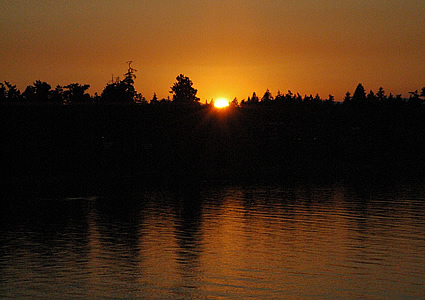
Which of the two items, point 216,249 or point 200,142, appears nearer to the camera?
point 216,249

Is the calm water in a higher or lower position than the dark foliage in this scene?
lower

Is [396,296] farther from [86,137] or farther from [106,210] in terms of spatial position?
[86,137]

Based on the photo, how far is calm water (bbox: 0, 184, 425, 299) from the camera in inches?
1070

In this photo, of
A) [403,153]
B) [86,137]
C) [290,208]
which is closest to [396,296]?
A: [290,208]

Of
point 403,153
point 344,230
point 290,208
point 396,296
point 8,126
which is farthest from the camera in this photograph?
point 403,153

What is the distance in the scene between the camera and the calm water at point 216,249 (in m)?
27.2

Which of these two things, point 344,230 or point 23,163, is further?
point 23,163

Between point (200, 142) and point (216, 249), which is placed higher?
point (200, 142)

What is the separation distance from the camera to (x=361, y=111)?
639ft

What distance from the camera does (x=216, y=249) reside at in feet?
120

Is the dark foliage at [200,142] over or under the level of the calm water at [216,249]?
over

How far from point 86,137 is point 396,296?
393 feet

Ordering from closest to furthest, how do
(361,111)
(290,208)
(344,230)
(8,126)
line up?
1. (344,230)
2. (290,208)
3. (8,126)
4. (361,111)

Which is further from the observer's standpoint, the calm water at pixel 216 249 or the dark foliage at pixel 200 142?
the dark foliage at pixel 200 142
